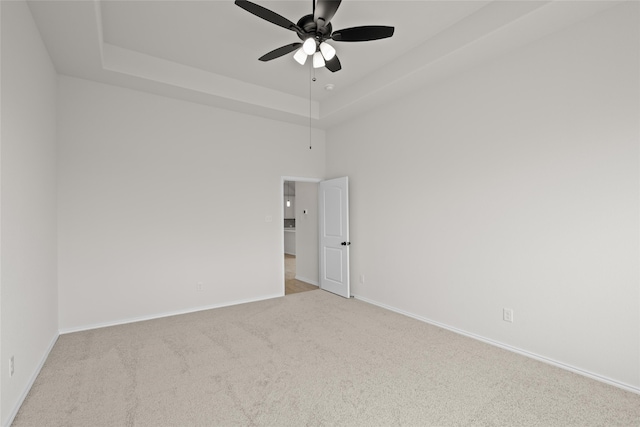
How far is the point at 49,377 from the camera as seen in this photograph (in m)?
2.49

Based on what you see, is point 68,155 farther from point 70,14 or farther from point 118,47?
point 70,14

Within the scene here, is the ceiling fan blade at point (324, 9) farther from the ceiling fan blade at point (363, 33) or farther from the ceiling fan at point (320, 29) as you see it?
the ceiling fan blade at point (363, 33)

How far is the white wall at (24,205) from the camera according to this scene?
1.97 meters

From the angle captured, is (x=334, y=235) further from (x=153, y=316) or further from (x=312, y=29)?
(x=312, y=29)

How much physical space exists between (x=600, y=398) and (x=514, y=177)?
1.89m

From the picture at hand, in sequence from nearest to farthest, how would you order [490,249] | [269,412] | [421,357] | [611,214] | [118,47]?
[269,412], [611,214], [421,357], [490,249], [118,47]

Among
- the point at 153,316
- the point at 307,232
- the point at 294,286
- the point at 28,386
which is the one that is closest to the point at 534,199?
the point at 307,232

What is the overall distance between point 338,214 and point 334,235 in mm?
386

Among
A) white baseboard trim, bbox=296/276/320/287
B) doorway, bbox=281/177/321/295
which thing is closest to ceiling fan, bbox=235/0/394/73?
doorway, bbox=281/177/321/295

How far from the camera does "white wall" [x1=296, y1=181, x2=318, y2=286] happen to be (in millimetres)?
5930

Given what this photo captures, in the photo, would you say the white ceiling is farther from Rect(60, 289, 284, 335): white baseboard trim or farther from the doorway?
Rect(60, 289, 284, 335): white baseboard trim

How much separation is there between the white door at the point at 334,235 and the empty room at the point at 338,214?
0.29 feet

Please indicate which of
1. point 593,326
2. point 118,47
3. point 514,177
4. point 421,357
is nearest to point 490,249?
point 514,177

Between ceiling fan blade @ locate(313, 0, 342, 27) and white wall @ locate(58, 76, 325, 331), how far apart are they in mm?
2691
